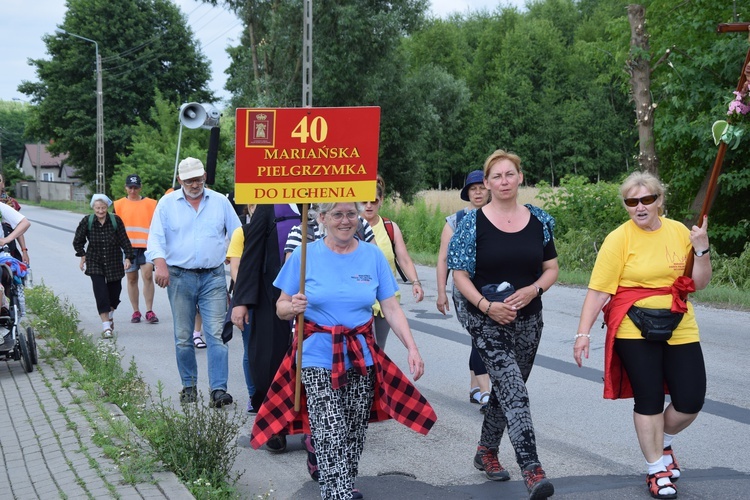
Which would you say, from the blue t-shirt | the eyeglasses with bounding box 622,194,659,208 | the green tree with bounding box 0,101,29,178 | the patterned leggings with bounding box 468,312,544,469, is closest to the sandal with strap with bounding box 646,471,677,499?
the patterned leggings with bounding box 468,312,544,469

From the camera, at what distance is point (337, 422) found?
181 inches

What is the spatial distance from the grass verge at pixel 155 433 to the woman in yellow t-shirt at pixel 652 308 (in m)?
2.07

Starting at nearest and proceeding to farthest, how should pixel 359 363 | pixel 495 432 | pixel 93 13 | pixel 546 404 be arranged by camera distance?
1. pixel 359 363
2. pixel 495 432
3. pixel 546 404
4. pixel 93 13

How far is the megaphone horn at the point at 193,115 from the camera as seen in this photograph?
1153cm

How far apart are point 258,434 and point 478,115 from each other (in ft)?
208

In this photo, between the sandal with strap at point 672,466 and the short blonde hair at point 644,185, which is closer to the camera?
the short blonde hair at point 644,185

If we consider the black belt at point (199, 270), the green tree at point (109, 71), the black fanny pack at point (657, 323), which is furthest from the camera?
the green tree at point (109, 71)

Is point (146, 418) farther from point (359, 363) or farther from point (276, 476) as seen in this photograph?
point (359, 363)

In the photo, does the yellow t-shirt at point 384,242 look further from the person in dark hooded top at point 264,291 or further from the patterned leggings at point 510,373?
the patterned leggings at point 510,373

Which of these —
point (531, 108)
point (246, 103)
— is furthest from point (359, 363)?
point (531, 108)

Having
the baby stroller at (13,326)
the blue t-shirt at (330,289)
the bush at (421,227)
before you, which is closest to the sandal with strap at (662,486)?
the blue t-shirt at (330,289)

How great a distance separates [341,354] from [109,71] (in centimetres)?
5511

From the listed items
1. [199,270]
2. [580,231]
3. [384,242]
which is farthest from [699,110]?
[199,270]

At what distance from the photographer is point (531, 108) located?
64.5m
